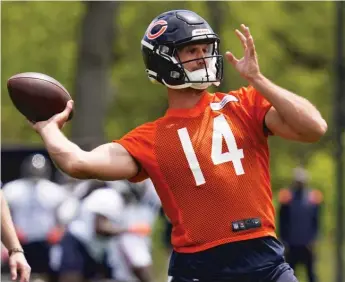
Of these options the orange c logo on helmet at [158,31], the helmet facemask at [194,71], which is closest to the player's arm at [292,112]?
the helmet facemask at [194,71]

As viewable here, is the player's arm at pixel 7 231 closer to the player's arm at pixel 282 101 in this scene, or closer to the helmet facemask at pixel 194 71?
the helmet facemask at pixel 194 71

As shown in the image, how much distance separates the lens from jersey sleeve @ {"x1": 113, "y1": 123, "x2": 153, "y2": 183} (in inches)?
246

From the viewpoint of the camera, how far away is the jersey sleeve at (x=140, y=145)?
624 cm

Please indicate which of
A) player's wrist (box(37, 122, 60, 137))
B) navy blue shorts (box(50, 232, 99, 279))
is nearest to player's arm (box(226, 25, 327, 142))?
player's wrist (box(37, 122, 60, 137))

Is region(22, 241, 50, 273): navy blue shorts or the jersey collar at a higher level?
the jersey collar

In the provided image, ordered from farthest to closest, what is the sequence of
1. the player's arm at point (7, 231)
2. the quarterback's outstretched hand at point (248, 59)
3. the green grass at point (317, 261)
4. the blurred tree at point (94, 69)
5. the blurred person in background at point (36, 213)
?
1. the blurred tree at point (94, 69)
2. the green grass at point (317, 261)
3. the blurred person in background at point (36, 213)
4. the player's arm at point (7, 231)
5. the quarterback's outstretched hand at point (248, 59)

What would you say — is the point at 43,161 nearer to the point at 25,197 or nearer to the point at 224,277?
the point at 25,197

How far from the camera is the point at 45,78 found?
21.1ft

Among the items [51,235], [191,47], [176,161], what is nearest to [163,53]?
[191,47]

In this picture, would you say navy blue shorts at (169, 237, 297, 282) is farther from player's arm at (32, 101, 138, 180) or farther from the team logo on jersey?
the team logo on jersey

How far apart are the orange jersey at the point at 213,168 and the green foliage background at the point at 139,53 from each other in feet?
72.2

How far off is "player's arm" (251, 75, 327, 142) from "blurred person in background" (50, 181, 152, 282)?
22.8 ft

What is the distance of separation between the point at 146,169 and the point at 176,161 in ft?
0.61

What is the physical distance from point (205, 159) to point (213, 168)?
62 mm
